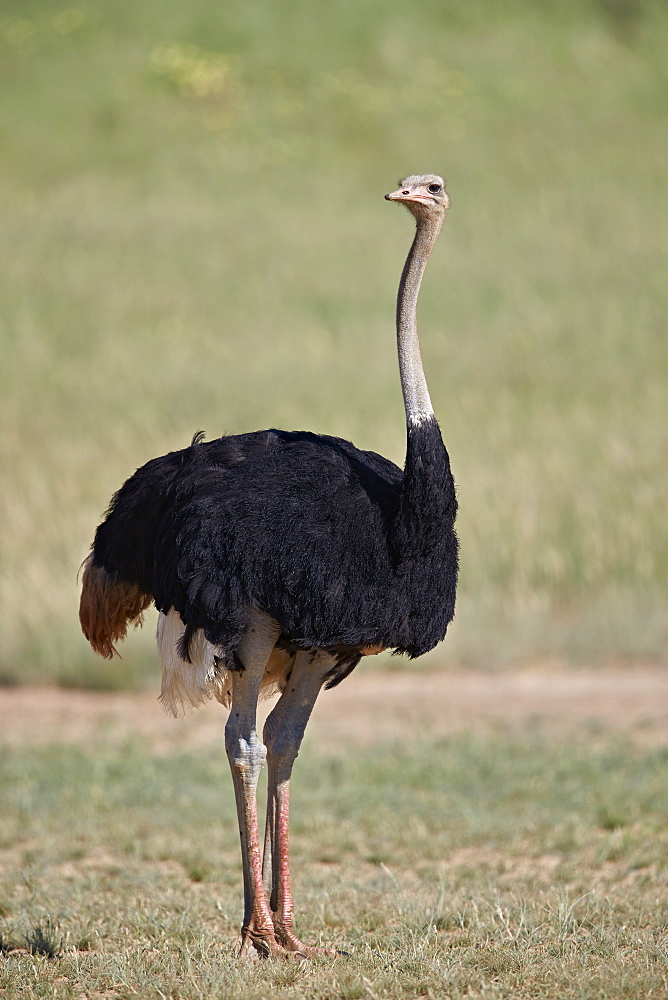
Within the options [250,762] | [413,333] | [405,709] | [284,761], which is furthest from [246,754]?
[405,709]

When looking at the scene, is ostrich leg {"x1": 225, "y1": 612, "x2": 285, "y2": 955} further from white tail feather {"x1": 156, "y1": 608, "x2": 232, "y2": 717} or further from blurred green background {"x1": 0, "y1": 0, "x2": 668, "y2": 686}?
blurred green background {"x1": 0, "y1": 0, "x2": 668, "y2": 686}

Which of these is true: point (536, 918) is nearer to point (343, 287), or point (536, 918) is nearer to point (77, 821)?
point (77, 821)

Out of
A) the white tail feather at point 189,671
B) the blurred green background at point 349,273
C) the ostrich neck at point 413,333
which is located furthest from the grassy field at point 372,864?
the blurred green background at point 349,273

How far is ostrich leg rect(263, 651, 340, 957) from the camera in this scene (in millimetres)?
4531

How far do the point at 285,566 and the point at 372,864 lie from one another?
2387 millimetres

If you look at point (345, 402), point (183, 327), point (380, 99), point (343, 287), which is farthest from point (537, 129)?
point (345, 402)

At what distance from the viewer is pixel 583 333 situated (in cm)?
1738

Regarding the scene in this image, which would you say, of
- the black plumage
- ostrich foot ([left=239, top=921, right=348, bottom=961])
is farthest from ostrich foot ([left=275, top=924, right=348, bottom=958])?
the black plumage

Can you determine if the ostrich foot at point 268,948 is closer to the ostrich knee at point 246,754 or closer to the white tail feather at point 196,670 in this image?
the ostrich knee at point 246,754

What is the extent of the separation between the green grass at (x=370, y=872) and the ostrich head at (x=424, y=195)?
89.9 inches

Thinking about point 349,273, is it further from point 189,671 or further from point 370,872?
point 189,671

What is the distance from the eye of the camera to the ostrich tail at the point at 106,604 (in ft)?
15.6

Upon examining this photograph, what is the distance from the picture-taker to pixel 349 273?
1939cm

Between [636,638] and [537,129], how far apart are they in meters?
16.7
